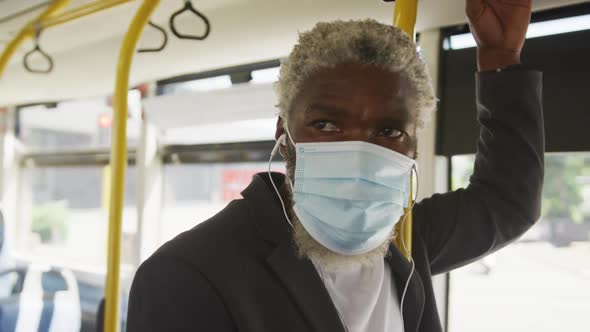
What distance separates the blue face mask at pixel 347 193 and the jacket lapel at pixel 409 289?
11 cm

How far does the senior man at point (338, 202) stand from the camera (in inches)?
37.9

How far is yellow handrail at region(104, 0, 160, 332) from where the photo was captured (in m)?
1.95

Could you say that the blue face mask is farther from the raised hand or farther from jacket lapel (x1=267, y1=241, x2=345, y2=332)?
the raised hand

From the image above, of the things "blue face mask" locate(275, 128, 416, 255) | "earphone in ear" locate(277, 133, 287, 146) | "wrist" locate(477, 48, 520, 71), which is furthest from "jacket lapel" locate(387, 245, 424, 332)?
"wrist" locate(477, 48, 520, 71)

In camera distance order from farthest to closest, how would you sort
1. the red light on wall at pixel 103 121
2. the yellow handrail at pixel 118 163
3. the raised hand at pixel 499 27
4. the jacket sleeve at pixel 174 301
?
the red light on wall at pixel 103 121, the yellow handrail at pixel 118 163, the raised hand at pixel 499 27, the jacket sleeve at pixel 174 301

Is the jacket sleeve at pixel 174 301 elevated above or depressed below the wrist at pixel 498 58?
below

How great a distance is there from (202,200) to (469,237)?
2.53 metres

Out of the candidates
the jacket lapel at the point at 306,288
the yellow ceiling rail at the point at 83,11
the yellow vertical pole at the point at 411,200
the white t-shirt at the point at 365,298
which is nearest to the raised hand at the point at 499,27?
the yellow vertical pole at the point at 411,200

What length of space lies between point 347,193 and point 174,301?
1.39 ft

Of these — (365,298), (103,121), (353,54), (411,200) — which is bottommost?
(365,298)

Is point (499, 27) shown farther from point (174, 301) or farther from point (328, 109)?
point (174, 301)

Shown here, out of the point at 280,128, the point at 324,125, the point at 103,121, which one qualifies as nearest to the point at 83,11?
the point at 280,128

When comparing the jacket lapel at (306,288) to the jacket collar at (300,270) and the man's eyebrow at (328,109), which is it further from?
the man's eyebrow at (328,109)

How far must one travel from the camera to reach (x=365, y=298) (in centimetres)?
111
